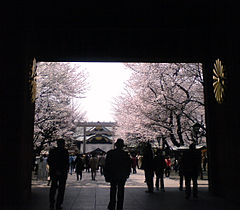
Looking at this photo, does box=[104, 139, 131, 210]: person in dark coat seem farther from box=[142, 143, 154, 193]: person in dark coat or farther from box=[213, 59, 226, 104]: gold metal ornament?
box=[142, 143, 154, 193]: person in dark coat

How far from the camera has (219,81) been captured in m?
8.44

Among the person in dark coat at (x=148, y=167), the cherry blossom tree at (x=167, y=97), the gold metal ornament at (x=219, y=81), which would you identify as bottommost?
the person in dark coat at (x=148, y=167)

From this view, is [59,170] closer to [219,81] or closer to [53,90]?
[219,81]

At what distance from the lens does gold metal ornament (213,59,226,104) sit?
27.0 feet

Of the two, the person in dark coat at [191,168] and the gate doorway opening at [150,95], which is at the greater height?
the gate doorway opening at [150,95]

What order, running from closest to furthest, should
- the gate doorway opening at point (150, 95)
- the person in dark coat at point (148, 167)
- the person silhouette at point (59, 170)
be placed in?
the person silhouette at point (59, 170), the person in dark coat at point (148, 167), the gate doorway opening at point (150, 95)

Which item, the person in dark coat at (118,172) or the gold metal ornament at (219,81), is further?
the gold metal ornament at (219,81)

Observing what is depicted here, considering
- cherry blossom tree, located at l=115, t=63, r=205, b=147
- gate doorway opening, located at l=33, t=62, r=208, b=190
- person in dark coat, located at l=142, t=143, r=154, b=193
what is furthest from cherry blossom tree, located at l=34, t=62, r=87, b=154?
person in dark coat, located at l=142, t=143, r=154, b=193

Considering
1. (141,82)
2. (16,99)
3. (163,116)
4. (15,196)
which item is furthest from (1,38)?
(163,116)

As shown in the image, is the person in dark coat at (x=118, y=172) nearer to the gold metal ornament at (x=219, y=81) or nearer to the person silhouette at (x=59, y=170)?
the person silhouette at (x=59, y=170)

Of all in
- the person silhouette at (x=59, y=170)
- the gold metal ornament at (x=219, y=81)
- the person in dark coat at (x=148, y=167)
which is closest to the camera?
the person silhouette at (x=59, y=170)

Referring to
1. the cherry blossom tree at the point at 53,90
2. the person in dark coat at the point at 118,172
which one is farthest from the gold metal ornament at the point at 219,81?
the cherry blossom tree at the point at 53,90

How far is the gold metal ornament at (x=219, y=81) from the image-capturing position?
8.23 m

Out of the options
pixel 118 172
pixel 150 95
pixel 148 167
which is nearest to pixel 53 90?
pixel 150 95
